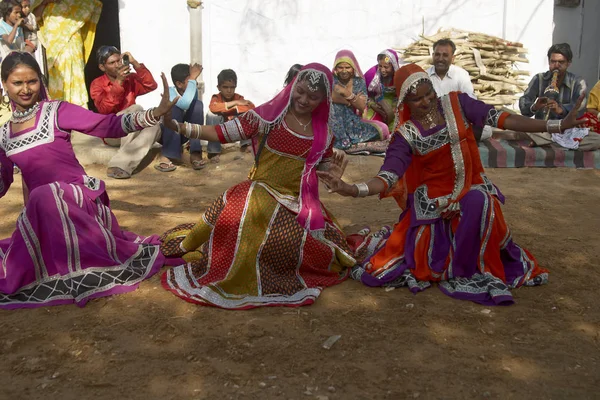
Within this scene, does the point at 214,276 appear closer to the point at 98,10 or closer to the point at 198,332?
the point at 198,332

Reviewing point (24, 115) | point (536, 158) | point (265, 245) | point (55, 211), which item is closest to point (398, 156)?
point (265, 245)

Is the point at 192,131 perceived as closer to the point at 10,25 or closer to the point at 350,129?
the point at 350,129

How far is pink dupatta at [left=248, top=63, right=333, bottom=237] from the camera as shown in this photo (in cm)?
442

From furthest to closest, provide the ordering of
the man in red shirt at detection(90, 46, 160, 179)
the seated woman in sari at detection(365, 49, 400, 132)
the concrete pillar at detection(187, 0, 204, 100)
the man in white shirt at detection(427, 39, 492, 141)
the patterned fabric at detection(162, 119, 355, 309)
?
the concrete pillar at detection(187, 0, 204, 100), the seated woman in sari at detection(365, 49, 400, 132), the man in white shirt at detection(427, 39, 492, 141), the man in red shirt at detection(90, 46, 160, 179), the patterned fabric at detection(162, 119, 355, 309)

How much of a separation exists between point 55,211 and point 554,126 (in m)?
3.10

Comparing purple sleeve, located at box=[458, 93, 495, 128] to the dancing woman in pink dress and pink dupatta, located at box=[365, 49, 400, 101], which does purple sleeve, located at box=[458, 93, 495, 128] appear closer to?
the dancing woman in pink dress

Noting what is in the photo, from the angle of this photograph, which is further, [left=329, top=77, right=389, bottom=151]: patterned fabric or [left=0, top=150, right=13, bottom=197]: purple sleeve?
[left=329, top=77, right=389, bottom=151]: patterned fabric

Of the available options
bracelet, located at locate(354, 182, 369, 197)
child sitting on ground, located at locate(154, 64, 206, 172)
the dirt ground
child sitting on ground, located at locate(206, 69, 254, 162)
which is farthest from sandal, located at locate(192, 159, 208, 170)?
bracelet, located at locate(354, 182, 369, 197)

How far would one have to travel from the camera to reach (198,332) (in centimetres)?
368

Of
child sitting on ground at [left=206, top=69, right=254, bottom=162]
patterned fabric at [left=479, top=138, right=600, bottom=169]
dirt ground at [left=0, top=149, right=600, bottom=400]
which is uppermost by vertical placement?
child sitting on ground at [left=206, top=69, right=254, bottom=162]

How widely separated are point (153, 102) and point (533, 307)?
6.83m

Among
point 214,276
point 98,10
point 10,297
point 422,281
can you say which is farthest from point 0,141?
point 98,10

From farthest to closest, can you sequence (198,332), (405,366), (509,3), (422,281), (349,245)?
(509,3) < (349,245) < (422,281) < (198,332) < (405,366)

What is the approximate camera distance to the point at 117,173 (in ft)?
25.2
